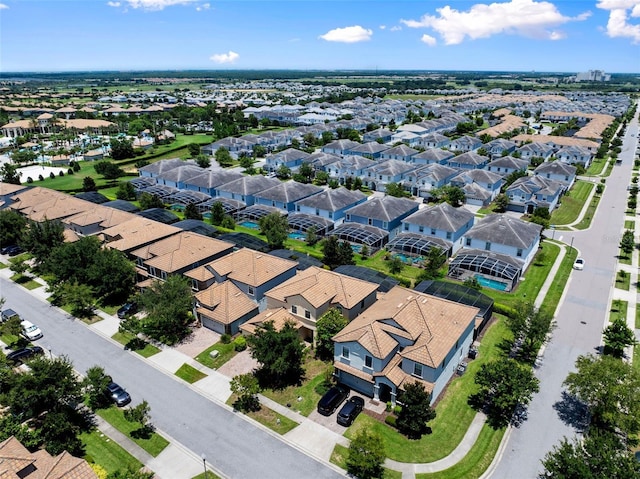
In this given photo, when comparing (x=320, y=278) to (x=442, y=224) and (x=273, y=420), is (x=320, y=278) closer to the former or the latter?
(x=273, y=420)

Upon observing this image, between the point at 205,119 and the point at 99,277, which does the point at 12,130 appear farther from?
the point at 99,277

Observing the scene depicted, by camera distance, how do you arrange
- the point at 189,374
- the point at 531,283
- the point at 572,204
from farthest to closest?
the point at 572,204
the point at 531,283
the point at 189,374

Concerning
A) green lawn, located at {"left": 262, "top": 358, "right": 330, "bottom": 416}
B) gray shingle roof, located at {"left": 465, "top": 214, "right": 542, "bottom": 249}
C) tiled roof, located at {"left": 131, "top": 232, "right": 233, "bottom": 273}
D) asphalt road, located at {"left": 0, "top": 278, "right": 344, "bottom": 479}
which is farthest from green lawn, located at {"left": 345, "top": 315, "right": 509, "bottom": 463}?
tiled roof, located at {"left": 131, "top": 232, "right": 233, "bottom": 273}

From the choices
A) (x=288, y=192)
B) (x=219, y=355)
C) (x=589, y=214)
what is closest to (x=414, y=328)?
(x=219, y=355)

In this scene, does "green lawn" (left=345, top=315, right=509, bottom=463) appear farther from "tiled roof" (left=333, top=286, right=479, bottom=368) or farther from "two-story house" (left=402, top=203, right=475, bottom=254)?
"two-story house" (left=402, top=203, right=475, bottom=254)

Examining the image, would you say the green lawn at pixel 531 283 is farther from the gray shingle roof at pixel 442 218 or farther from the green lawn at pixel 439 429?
the green lawn at pixel 439 429

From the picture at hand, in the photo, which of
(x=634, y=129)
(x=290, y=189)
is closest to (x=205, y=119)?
(x=290, y=189)
